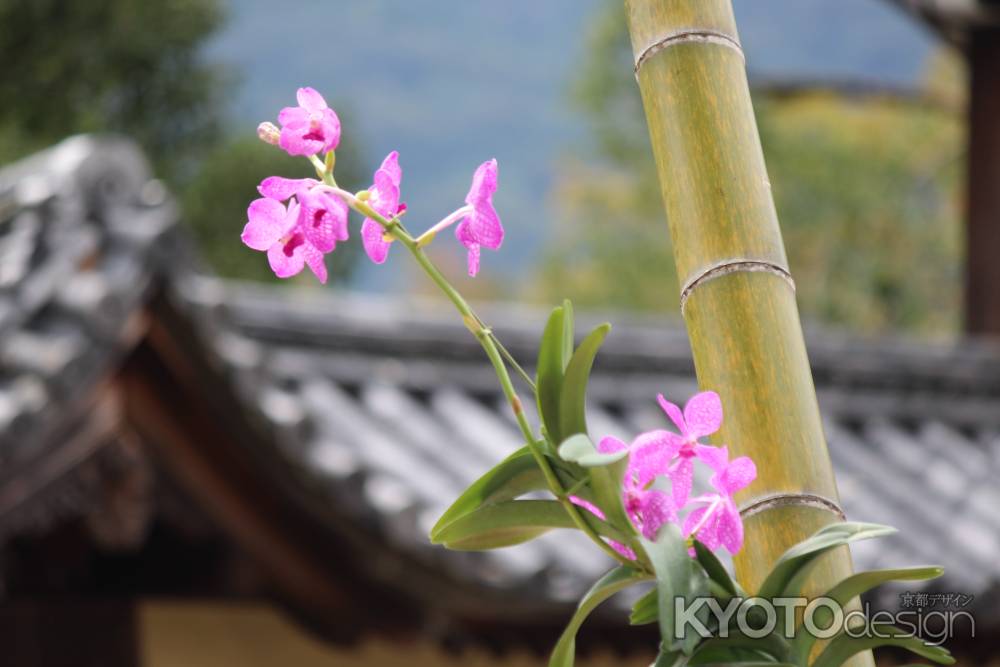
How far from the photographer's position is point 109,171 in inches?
114

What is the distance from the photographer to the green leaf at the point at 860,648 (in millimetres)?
683

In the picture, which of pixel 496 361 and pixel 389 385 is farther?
pixel 389 385

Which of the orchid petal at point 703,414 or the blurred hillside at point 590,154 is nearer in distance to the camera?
the orchid petal at point 703,414

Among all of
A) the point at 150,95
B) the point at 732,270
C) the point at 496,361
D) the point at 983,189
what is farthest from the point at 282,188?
the point at 150,95

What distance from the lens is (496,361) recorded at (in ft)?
2.37

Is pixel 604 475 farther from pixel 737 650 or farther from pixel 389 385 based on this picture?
pixel 389 385

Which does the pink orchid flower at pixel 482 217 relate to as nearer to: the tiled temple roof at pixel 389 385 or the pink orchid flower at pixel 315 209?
the pink orchid flower at pixel 315 209

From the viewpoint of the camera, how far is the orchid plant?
677 mm

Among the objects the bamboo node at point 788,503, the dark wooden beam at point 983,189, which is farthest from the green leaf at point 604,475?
the dark wooden beam at point 983,189

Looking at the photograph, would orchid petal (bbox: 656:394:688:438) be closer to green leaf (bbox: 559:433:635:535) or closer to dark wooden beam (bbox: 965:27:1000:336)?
green leaf (bbox: 559:433:635:535)

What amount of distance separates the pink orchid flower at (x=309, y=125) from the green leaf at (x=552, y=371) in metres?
0.16

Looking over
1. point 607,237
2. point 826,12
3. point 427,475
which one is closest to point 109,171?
point 427,475

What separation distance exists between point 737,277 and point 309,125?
0.81 ft

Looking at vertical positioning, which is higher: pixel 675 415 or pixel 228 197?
pixel 675 415
